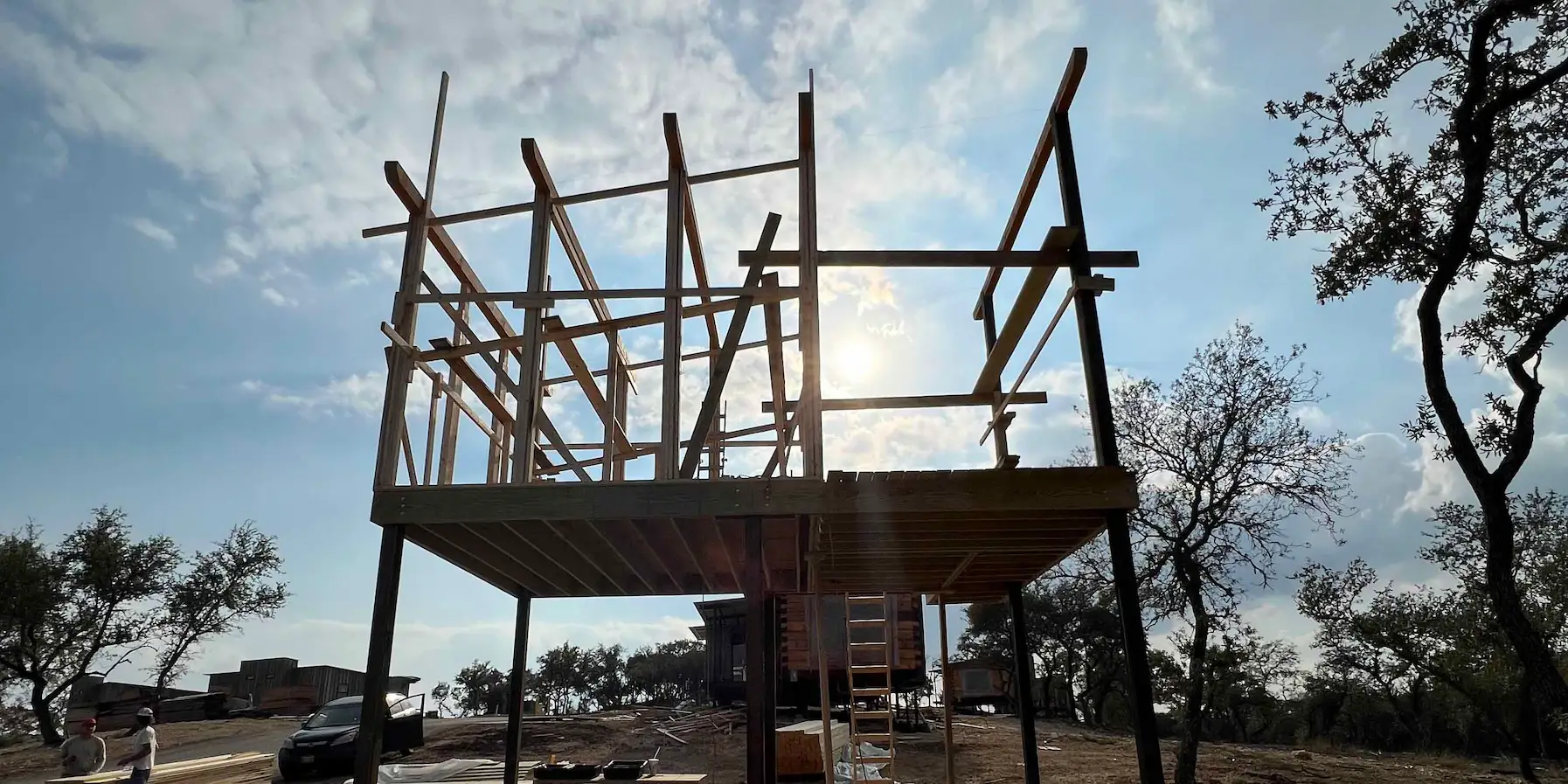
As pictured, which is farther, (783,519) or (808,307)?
(783,519)

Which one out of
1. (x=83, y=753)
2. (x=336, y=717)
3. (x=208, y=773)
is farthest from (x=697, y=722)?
(x=83, y=753)

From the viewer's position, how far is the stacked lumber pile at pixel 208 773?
41.6 ft

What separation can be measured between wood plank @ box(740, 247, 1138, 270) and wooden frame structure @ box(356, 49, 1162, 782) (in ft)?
0.07

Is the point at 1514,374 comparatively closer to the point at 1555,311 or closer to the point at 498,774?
the point at 1555,311

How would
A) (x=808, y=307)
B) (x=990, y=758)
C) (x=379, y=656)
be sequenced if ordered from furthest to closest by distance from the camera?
(x=990, y=758) < (x=808, y=307) < (x=379, y=656)

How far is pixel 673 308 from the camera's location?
9.48 metres

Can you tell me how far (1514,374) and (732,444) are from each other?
12104 millimetres

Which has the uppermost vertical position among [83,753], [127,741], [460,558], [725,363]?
[725,363]

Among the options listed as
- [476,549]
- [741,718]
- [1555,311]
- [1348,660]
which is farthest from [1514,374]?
[741,718]

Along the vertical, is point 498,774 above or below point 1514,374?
below

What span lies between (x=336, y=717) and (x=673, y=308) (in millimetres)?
15232

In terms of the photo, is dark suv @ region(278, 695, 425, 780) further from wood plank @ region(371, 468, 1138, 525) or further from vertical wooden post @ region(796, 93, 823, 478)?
vertical wooden post @ region(796, 93, 823, 478)

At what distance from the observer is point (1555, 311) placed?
1349cm

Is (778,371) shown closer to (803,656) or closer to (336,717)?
(336,717)
